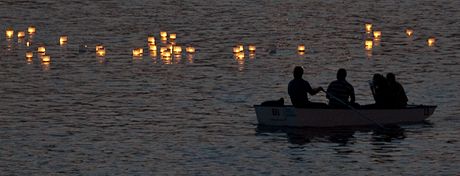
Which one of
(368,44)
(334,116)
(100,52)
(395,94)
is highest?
(368,44)

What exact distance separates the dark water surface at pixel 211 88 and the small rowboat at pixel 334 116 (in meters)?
0.33

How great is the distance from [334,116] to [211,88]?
10.8 metres

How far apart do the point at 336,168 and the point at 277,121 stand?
6923mm

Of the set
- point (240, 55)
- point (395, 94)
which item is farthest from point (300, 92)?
point (240, 55)

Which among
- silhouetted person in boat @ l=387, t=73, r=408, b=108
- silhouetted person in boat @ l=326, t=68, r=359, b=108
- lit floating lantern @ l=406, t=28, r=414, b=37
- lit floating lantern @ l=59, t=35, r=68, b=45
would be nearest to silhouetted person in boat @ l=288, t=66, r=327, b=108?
silhouetted person in boat @ l=326, t=68, r=359, b=108

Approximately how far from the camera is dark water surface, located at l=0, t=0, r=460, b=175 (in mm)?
42344

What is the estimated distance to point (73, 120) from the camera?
163ft

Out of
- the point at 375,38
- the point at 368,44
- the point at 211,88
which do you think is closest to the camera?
the point at 211,88

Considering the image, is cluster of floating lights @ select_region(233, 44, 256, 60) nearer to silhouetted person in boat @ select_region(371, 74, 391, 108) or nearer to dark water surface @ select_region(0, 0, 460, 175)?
dark water surface @ select_region(0, 0, 460, 175)

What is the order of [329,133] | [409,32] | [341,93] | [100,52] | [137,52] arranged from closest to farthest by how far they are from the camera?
[329,133], [341,93], [137,52], [100,52], [409,32]

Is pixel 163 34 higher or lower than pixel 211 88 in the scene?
higher

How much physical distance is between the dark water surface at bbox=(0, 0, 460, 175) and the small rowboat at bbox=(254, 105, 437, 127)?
0.33 metres

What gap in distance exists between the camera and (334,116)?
1875 inches

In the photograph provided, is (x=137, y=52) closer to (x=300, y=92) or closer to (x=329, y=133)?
(x=300, y=92)
